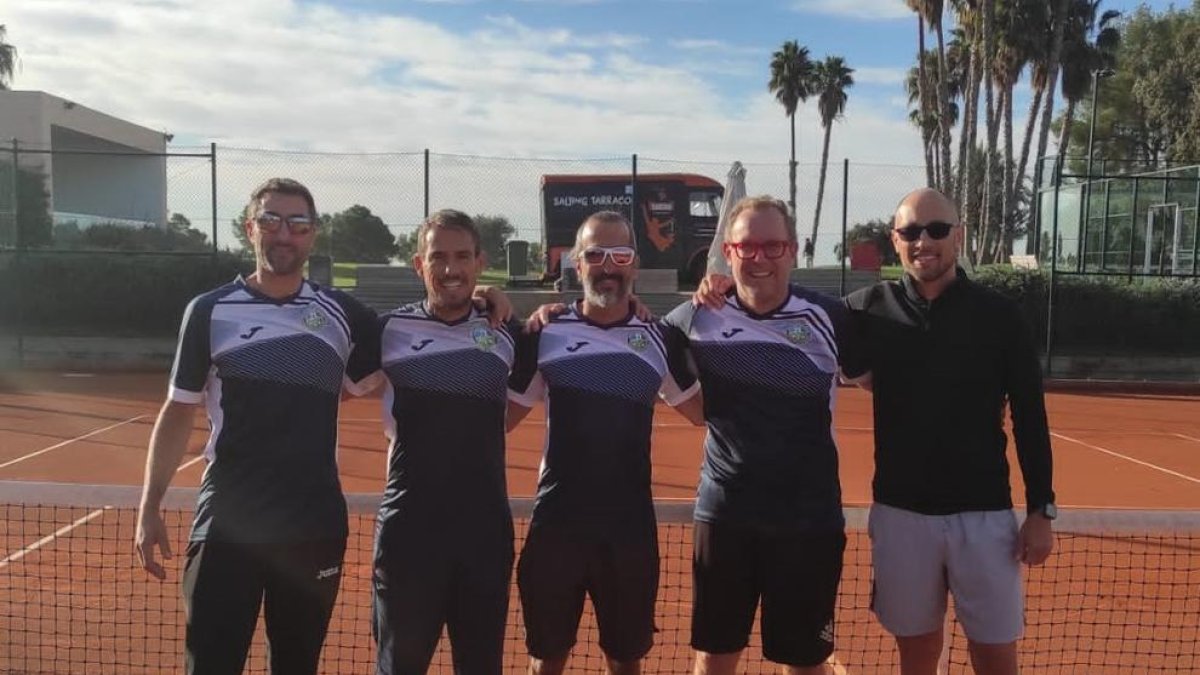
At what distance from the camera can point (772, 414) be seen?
10.4ft

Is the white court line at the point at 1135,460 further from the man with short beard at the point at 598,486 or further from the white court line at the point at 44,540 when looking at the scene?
the white court line at the point at 44,540

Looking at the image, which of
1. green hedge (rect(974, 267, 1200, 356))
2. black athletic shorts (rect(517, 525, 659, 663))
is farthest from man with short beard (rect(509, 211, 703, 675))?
green hedge (rect(974, 267, 1200, 356))

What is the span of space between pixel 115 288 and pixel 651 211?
12508mm

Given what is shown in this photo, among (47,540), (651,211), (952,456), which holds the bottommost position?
(47,540)

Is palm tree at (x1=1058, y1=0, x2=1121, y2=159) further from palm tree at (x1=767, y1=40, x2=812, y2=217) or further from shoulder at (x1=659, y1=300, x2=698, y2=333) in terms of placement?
shoulder at (x1=659, y1=300, x2=698, y2=333)

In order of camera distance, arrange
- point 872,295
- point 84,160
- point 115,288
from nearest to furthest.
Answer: point 872,295, point 115,288, point 84,160

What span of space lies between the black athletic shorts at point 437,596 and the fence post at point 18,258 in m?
16.3

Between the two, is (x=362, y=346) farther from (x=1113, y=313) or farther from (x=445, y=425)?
(x=1113, y=313)

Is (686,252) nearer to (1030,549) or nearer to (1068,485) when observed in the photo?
(1068,485)

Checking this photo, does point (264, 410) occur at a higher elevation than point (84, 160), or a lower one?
lower

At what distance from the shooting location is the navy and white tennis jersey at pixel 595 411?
3127mm

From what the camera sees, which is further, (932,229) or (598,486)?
(932,229)

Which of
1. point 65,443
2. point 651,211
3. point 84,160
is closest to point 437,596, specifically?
point 65,443

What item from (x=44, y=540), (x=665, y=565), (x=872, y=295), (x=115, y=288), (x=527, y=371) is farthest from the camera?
(x=115, y=288)
